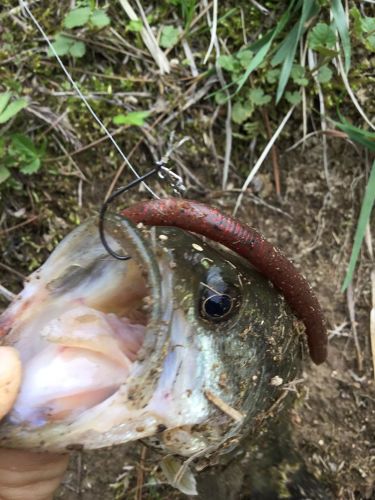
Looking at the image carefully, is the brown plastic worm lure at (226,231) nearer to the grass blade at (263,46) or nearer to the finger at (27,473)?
the finger at (27,473)

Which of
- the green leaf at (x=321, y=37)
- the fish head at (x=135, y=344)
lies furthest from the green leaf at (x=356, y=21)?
Answer: the fish head at (x=135, y=344)

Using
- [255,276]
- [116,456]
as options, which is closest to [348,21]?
[255,276]

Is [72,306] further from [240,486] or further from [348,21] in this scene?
[348,21]

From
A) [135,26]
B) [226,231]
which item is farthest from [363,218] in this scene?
[135,26]

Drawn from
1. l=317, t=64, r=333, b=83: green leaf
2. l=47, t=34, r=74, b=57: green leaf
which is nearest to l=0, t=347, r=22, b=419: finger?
l=47, t=34, r=74, b=57: green leaf

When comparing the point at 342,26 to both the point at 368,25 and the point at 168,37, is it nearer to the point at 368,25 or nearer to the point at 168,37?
the point at 368,25

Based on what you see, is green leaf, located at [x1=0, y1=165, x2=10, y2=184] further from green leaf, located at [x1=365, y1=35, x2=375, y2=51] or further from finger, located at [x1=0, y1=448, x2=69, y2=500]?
green leaf, located at [x1=365, y1=35, x2=375, y2=51]

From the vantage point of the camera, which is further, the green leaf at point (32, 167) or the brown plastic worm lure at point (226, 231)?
the green leaf at point (32, 167)
